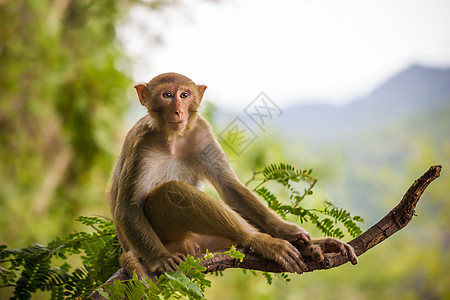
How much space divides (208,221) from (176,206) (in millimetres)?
197

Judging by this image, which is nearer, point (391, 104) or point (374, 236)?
point (374, 236)

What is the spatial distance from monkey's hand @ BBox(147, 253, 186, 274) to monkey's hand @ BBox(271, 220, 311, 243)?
2.00 ft

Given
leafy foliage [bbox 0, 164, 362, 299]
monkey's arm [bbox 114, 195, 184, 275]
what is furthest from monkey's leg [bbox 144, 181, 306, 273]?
leafy foliage [bbox 0, 164, 362, 299]

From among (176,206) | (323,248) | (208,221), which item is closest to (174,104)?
(176,206)

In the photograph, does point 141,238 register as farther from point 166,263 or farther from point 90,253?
point 90,253

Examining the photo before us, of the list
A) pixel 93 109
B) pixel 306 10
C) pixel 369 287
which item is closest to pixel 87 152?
pixel 93 109

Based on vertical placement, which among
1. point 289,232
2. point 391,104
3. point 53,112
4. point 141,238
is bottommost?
point 289,232

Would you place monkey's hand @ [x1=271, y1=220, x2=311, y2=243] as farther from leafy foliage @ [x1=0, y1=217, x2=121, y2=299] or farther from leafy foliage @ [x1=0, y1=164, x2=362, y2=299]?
leafy foliage @ [x1=0, y1=217, x2=121, y2=299]

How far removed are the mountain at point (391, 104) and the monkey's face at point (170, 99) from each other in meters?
5.25

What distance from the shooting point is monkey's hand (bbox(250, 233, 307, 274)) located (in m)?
2.44

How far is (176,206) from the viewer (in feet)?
8.39

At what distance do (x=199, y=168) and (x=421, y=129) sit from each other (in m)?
6.07

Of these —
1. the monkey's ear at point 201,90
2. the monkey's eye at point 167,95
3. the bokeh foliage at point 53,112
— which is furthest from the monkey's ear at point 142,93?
the bokeh foliage at point 53,112

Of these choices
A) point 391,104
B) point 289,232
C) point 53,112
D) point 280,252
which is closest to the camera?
point 280,252
